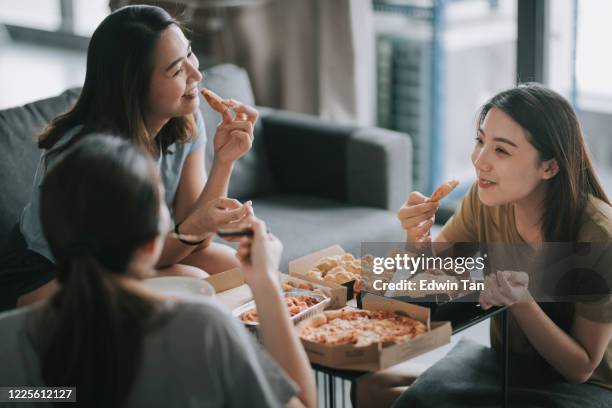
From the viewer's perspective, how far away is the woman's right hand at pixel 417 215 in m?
1.90

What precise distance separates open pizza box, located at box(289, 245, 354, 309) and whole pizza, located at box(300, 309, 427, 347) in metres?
0.05

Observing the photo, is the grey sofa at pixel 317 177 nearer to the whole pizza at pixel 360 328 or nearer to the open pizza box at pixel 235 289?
the open pizza box at pixel 235 289

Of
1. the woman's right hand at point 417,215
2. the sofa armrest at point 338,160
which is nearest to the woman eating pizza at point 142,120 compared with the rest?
the woman's right hand at point 417,215

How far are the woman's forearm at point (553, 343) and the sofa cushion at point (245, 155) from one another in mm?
1483

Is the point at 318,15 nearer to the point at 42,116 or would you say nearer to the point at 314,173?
the point at 314,173

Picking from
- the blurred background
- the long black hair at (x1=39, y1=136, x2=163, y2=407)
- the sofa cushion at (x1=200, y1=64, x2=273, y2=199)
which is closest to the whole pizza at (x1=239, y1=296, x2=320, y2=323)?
the long black hair at (x1=39, y1=136, x2=163, y2=407)

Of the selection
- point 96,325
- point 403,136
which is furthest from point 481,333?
point 96,325

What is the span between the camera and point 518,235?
6.33ft

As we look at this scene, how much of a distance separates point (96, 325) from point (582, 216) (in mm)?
1077

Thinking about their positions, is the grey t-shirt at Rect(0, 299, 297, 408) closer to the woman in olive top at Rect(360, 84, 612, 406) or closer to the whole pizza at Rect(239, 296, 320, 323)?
the whole pizza at Rect(239, 296, 320, 323)

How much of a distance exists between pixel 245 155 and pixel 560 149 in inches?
57.5

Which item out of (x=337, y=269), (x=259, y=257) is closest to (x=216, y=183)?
(x=337, y=269)

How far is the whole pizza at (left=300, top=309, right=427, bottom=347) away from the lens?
5.05 ft

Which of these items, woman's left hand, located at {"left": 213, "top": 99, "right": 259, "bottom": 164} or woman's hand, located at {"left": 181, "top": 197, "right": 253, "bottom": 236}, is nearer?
woman's hand, located at {"left": 181, "top": 197, "right": 253, "bottom": 236}
